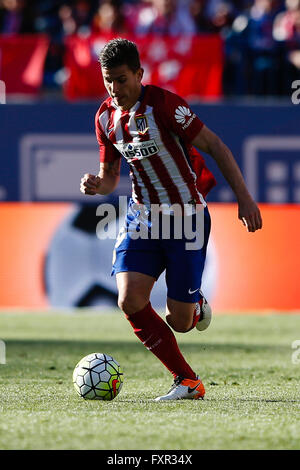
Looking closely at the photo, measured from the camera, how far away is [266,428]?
16.3 feet

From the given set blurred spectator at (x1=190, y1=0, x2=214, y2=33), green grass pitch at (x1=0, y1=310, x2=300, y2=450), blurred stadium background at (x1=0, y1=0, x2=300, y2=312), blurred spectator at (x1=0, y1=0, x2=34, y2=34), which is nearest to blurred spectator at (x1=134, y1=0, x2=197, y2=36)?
blurred stadium background at (x1=0, y1=0, x2=300, y2=312)

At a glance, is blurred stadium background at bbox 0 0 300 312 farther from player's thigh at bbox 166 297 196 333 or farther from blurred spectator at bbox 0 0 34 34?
player's thigh at bbox 166 297 196 333

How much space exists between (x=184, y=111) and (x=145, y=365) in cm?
293

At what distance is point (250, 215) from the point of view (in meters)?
5.68

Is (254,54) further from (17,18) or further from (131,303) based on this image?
(131,303)

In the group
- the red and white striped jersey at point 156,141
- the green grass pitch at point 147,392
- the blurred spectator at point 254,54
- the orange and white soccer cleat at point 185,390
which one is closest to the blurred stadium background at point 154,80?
the blurred spectator at point 254,54

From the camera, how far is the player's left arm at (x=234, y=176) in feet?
18.7

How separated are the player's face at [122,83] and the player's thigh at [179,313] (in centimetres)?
131

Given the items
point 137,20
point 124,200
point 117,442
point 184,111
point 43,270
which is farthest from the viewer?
point 137,20

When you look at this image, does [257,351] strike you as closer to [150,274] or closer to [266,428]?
[150,274]

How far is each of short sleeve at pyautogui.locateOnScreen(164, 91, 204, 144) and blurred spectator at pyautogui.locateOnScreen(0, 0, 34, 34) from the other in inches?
389

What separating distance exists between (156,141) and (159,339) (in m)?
1.27

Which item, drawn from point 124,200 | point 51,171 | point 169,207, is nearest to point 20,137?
point 51,171

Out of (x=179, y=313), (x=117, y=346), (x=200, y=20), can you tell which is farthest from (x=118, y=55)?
(x=200, y=20)
